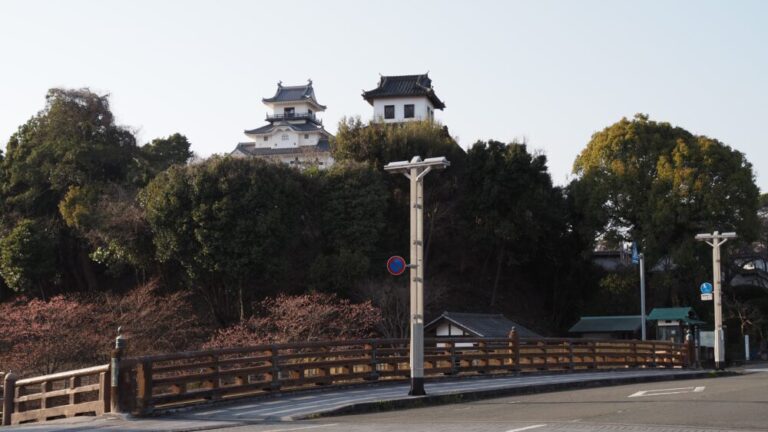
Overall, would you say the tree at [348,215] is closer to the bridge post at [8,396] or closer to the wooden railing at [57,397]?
the wooden railing at [57,397]

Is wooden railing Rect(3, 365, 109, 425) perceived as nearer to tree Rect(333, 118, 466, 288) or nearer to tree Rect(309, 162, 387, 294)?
tree Rect(309, 162, 387, 294)

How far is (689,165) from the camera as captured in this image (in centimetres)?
4666

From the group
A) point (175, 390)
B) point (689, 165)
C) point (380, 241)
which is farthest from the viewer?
point (689, 165)

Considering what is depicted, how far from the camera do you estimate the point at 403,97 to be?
7688cm

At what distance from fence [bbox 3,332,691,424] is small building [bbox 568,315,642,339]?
1556 cm

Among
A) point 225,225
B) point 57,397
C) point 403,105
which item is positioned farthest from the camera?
point 403,105

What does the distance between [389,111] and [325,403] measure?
61.3m

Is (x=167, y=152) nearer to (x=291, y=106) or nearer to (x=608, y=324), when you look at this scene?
(x=608, y=324)

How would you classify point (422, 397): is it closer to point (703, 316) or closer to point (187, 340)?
point (187, 340)

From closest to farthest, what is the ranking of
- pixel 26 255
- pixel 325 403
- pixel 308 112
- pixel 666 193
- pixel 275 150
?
pixel 325 403
pixel 26 255
pixel 666 193
pixel 275 150
pixel 308 112

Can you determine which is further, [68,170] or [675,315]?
[675,315]

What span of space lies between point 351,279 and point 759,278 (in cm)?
3163

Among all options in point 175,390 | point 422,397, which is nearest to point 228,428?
point 175,390

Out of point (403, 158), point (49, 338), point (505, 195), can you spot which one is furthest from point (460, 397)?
point (505, 195)
